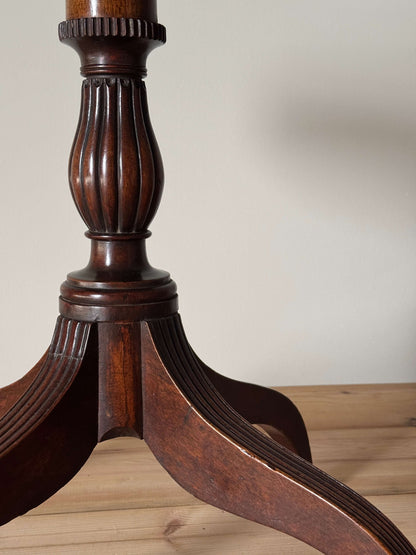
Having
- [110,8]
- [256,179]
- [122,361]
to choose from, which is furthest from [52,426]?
Result: [256,179]

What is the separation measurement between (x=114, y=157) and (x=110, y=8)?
15 cm

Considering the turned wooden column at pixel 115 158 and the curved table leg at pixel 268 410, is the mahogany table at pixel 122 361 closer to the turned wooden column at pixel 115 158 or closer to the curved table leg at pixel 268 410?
the turned wooden column at pixel 115 158

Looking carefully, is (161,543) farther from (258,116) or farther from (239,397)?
(258,116)

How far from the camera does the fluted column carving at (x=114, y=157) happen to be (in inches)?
36.8

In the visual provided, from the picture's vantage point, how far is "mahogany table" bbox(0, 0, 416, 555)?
0.89m

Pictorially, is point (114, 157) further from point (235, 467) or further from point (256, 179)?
point (256, 179)

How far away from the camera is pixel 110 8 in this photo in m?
0.91

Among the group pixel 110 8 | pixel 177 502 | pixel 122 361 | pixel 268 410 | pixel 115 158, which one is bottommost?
pixel 177 502

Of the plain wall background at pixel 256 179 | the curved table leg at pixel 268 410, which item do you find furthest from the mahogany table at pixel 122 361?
the plain wall background at pixel 256 179

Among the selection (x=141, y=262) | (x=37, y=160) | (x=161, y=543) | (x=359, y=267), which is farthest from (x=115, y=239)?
(x=359, y=267)

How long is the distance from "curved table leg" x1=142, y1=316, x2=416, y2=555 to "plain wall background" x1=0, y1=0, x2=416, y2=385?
25.3 inches

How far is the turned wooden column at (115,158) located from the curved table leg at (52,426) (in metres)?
0.04

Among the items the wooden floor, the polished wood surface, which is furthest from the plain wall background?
the polished wood surface

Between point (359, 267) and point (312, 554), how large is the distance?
0.72m
